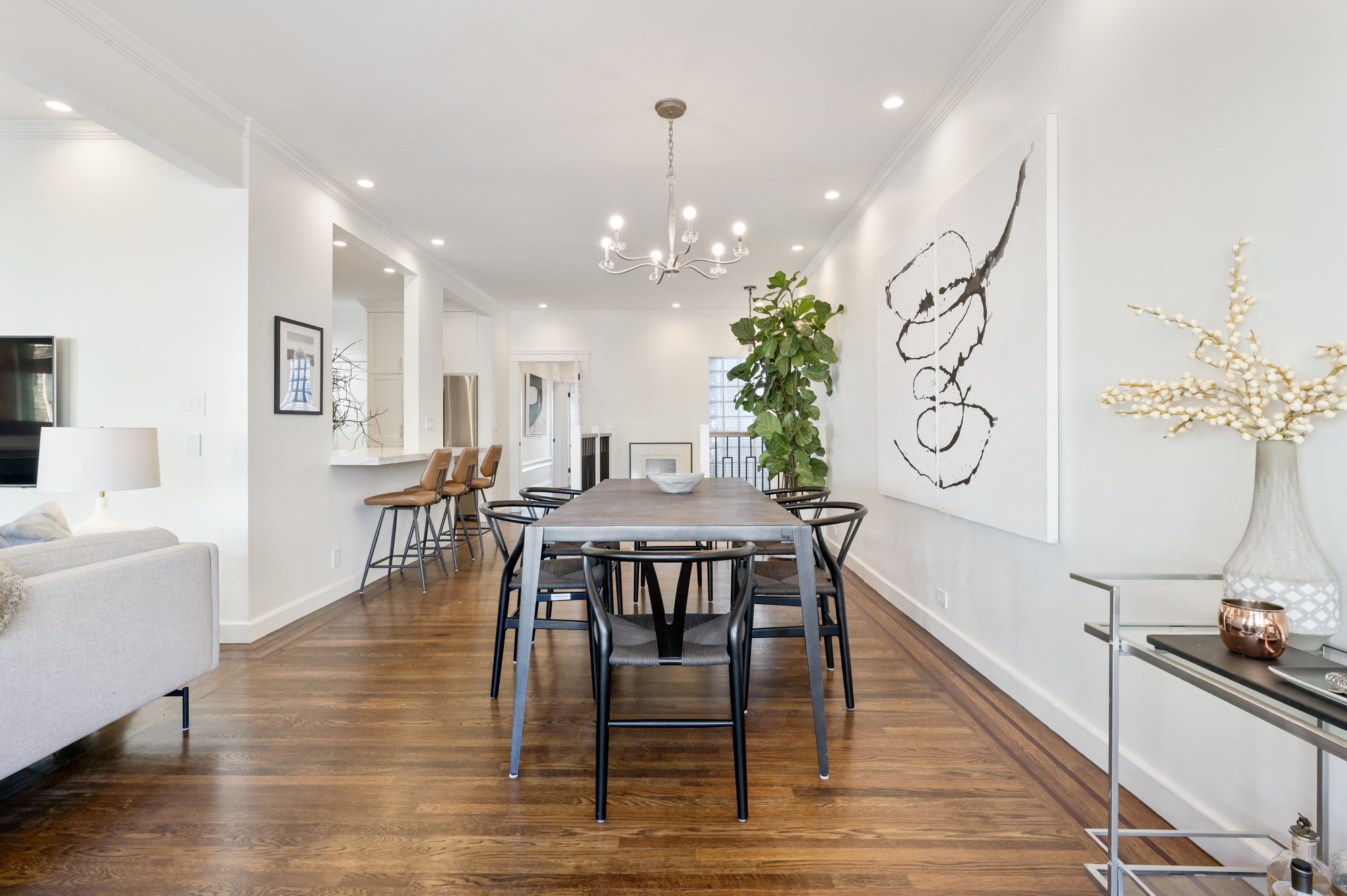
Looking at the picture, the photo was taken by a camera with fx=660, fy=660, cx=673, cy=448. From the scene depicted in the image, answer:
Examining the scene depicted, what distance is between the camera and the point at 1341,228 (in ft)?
4.31

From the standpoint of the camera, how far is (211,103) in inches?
126

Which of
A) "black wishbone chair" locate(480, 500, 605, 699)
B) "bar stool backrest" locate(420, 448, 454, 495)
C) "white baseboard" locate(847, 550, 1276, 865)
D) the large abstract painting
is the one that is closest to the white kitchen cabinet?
"bar stool backrest" locate(420, 448, 454, 495)

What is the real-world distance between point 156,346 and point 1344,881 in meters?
4.74

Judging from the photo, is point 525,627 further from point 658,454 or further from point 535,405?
point 535,405

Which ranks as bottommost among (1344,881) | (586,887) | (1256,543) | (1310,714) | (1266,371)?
(586,887)

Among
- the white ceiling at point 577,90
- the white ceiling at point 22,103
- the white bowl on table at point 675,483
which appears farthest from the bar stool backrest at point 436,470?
the white ceiling at point 22,103

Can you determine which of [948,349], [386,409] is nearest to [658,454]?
[386,409]

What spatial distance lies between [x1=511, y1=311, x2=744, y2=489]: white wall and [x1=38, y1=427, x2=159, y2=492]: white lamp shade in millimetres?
6003

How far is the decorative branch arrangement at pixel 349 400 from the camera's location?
26.5 feet

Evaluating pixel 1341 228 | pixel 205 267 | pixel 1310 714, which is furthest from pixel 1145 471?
pixel 205 267

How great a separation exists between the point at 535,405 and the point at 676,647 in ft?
25.0

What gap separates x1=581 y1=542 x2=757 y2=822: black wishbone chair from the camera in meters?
1.80

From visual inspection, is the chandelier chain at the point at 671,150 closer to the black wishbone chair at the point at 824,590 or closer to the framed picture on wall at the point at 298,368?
the black wishbone chair at the point at 824,590

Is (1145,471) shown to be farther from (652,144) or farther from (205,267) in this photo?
(205,267)
